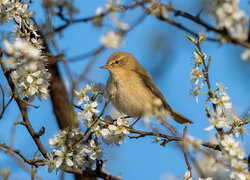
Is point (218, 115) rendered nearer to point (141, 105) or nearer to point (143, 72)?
point (141, 105)

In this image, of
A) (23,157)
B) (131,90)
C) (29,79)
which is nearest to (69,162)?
(23,157)

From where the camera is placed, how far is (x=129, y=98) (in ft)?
16.5

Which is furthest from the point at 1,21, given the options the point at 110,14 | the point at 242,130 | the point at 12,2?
the point at 242,130

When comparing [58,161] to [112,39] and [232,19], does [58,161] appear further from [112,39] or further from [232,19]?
[232,19]

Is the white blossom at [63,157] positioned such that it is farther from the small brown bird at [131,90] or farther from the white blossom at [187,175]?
the small brown bird at [131,90]

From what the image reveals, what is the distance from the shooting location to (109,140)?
354cm

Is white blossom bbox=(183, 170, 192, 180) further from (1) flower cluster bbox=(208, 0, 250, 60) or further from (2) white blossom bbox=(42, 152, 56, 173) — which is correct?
(1) flower cluster bbox=(208, 0, 250, 60)

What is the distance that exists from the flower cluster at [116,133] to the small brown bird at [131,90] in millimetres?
1323

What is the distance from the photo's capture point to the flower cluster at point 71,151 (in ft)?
10.2

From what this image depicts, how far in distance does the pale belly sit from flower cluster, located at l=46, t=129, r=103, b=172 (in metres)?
1.68

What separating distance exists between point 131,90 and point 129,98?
170 millimetres

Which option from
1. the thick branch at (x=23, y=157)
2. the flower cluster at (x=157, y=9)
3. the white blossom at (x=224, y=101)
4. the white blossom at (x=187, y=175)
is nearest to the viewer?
the flower cluster at (x=157, y=9)

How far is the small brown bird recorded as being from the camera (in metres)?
5.02

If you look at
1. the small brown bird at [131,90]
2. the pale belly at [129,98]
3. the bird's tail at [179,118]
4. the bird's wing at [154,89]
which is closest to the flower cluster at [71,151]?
the small brown bird at [131,90]
